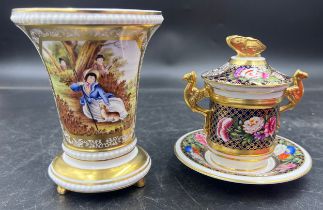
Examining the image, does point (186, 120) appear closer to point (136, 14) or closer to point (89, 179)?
point (89, 179)

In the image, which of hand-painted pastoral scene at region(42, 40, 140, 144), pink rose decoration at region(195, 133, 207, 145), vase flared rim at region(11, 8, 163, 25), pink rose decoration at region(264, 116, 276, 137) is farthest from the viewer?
pink rose decoration at region(195, 133, 207, 145)

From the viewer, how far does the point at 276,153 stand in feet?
5.32

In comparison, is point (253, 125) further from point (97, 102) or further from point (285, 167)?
point (97, 102)

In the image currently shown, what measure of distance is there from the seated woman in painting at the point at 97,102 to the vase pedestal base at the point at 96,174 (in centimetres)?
19

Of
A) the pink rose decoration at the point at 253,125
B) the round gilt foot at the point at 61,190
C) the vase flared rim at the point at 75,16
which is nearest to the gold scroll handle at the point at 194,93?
the pink rose decoration at the point at 253,125

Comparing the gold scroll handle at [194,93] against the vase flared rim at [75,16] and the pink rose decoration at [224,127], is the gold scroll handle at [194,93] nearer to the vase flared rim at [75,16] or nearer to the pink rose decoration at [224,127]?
the pink rose decoration at [224,127]

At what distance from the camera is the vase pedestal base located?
1.26 meters

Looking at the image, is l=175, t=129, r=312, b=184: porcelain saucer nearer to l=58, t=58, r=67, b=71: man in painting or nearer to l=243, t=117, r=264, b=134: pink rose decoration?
l=243, t=117, r=264, b=134: pink rose decoration

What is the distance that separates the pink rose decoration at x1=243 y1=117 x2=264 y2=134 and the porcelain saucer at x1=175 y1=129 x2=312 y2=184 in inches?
6.9

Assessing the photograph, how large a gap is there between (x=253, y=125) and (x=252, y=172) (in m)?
0.21

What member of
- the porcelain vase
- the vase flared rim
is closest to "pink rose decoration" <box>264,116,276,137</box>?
the porcelain vase

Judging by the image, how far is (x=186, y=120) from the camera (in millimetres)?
2340

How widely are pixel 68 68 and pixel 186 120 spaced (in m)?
1.31

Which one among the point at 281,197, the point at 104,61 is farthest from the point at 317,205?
the point at 104,61
